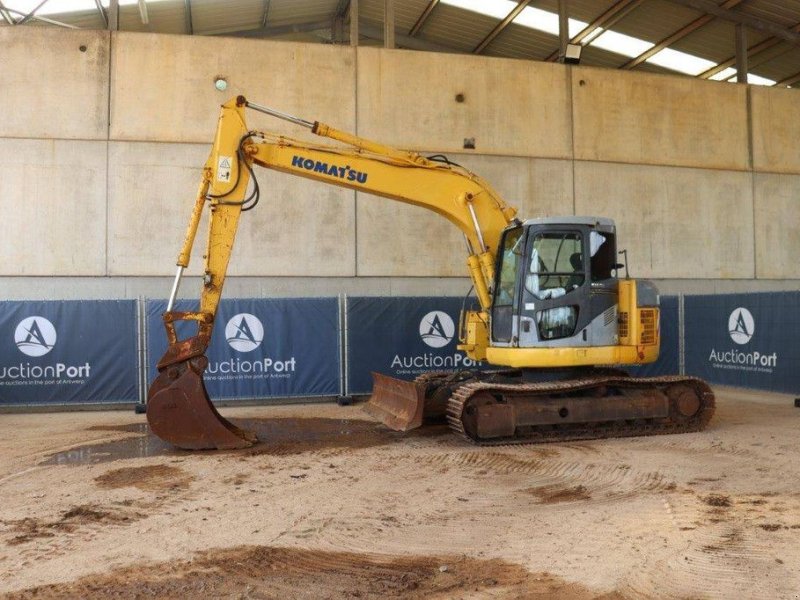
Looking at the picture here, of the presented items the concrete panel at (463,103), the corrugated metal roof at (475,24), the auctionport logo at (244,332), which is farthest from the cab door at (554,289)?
the corrugated metal roof at (475,24)

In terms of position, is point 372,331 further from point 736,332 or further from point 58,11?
point 58,11

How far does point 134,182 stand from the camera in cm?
1343

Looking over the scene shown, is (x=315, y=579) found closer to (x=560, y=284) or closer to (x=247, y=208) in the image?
(x=247, y=208)

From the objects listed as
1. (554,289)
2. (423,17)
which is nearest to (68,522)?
(554,289)

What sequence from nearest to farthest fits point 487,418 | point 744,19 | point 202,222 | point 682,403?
1. point 487,418
2. point 682,403
3. point 202,222
4. point 744,19

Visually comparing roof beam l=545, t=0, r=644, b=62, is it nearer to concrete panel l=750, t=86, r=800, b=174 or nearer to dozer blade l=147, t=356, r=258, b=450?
concrete panel l=750, t=86, r=800, b=174

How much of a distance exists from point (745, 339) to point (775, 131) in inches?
258

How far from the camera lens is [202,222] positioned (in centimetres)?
1378

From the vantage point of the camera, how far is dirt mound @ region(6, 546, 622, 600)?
13.0ft

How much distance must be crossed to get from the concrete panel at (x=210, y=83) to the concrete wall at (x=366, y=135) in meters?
0.03

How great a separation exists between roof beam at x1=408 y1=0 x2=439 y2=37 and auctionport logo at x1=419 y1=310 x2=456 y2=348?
910cm

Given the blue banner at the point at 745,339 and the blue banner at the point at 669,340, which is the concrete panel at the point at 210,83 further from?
the blue banner at the point at 745,339

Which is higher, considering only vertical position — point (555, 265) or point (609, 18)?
point (609, 18)

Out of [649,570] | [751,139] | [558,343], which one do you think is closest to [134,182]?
[558,343]
